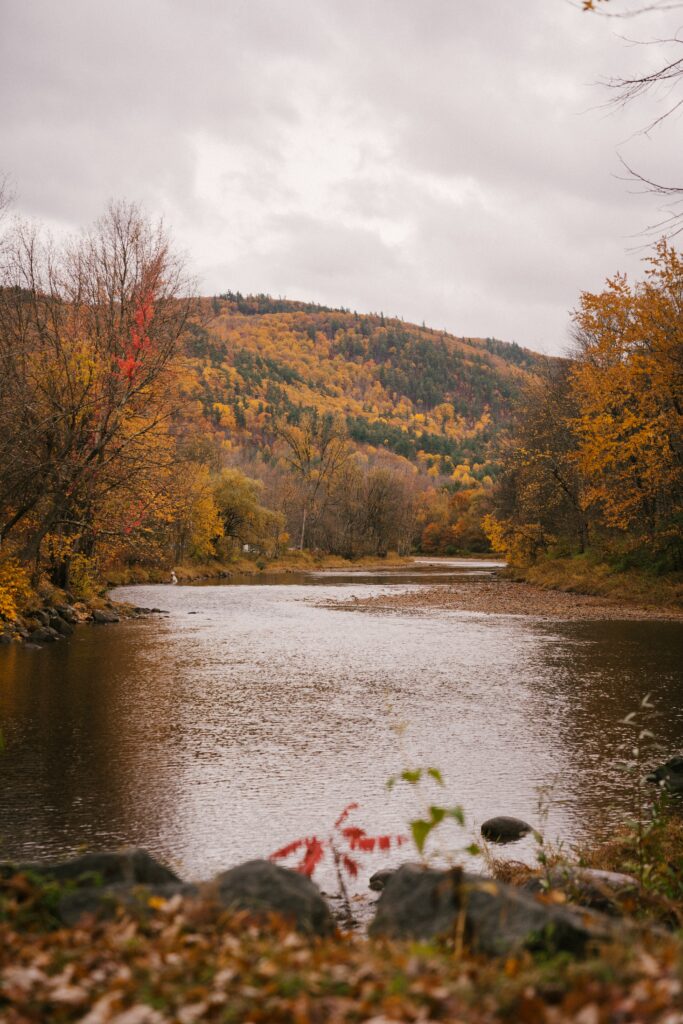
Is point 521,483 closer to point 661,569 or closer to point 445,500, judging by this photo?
point 661,569

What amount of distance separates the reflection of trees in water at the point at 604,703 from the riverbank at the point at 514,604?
461cm

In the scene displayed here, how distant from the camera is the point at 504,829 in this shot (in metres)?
8.45

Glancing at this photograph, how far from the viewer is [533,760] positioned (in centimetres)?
1127

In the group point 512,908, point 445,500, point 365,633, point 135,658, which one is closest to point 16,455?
point 135,658

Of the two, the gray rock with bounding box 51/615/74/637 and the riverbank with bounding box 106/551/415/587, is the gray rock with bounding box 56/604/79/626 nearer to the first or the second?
the gray rock with bounding box 51/615/74/637

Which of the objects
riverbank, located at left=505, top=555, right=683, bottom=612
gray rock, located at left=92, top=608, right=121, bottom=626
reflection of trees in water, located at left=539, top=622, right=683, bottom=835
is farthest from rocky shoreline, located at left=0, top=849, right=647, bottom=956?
riverbank, located at left=505, top=555, right=683, bottom=612

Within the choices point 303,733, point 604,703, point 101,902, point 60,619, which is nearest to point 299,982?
point 101,902

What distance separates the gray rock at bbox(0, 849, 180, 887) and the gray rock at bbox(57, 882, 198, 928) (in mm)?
116

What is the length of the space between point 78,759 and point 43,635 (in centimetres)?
1224

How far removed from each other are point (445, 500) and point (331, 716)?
115 m

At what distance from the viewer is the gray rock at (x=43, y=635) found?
22.1 metres

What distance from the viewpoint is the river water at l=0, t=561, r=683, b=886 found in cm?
870

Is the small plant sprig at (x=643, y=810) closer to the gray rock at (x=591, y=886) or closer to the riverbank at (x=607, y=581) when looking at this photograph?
the gray rock at (x=591, y=886)

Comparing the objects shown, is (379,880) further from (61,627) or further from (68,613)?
(68,613)
